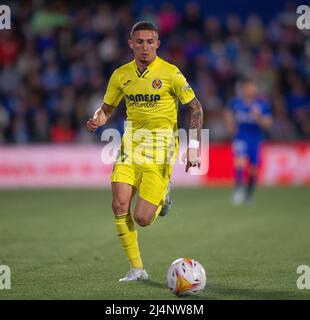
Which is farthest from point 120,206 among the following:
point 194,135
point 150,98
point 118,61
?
point 118,61

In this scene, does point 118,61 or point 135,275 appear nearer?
point 135,275

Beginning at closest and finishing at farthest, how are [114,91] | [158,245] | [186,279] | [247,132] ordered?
[186,279] → [114,91] → [158,245] → [247,132]

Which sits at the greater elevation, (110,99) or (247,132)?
(110,99)

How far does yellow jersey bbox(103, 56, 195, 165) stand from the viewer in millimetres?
8250

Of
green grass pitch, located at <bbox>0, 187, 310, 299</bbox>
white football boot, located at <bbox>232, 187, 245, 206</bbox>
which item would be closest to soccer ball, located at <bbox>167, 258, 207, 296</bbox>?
green grass pitch, located at <bbox>0, 187, 310, 299</bbox>

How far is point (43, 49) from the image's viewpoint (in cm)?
2184

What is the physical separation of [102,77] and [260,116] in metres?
6.02

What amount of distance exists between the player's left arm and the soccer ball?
1.09 metres

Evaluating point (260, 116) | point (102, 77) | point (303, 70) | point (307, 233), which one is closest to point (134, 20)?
point (102, 77)

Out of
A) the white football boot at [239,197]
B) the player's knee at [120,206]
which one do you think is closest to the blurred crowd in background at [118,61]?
the white football boot at [239,197]

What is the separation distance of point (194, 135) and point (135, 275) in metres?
1.52

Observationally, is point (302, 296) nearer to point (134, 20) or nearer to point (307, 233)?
point (307, 233)

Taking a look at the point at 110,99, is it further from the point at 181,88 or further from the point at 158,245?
the point at 158,245

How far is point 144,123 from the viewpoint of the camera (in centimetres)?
840
